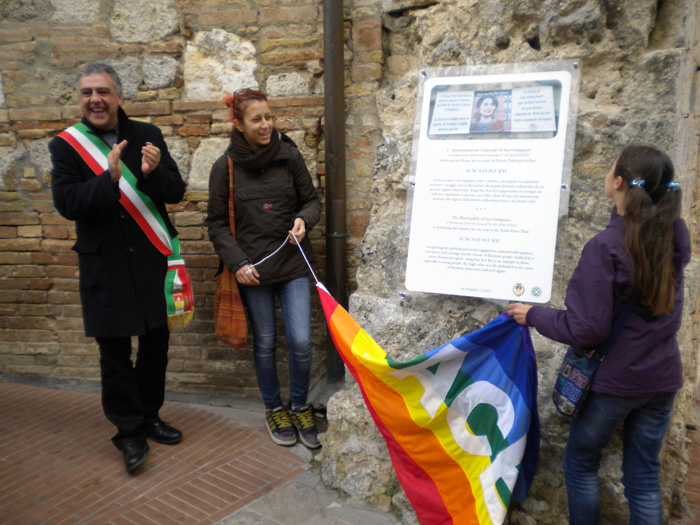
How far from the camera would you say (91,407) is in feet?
12.2

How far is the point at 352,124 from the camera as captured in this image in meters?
3.52

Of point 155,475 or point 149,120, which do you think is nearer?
point 155,475

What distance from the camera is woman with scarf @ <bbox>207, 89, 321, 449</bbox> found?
2980mm

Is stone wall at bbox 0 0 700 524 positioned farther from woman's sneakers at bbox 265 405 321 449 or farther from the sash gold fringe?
the sash gold fringe

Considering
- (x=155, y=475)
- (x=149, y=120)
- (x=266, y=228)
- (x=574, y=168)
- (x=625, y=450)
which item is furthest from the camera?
(x=149, y=120)

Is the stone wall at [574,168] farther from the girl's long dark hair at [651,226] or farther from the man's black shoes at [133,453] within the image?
the man's black shoes at [133,453]

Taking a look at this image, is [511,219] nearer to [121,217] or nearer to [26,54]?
[121,217]

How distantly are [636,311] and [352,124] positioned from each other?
218 cm

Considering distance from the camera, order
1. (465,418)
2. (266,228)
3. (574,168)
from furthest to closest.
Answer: (266,228), (574,168), (465,418)

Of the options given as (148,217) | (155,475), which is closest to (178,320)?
(148,217)

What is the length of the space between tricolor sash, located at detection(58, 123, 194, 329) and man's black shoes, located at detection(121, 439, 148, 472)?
0.64 m

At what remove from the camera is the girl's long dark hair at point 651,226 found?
179 centimetres

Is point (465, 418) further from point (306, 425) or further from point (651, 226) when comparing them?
point (306, 425)

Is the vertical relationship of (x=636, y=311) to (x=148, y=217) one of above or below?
below
